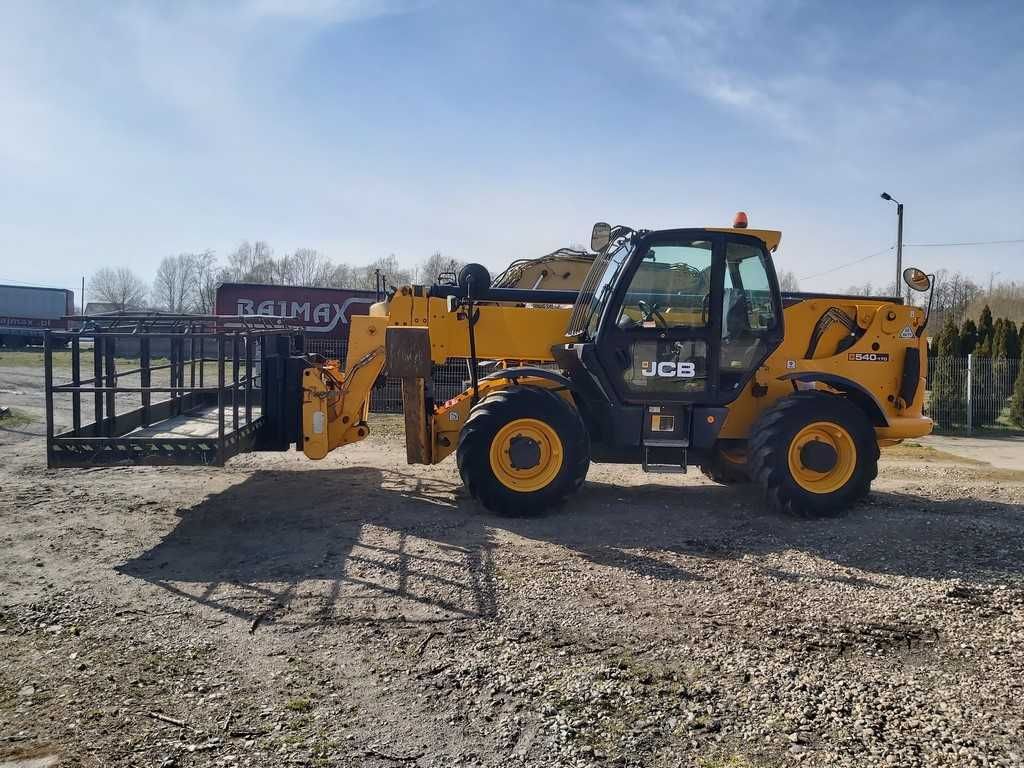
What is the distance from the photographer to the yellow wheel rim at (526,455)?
22.9 ft

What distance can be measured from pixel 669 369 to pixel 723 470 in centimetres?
193

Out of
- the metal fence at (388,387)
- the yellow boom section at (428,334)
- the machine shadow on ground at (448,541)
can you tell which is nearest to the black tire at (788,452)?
the machine shadow on ground at (448,541)

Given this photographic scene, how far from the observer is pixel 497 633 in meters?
4.39

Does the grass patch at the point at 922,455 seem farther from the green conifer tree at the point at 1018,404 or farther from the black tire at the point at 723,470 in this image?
the green conifer tree at the point at 1018,404

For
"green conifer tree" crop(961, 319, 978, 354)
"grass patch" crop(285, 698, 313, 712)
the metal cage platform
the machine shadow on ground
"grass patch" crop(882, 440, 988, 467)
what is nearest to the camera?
"grass patch" crop(285, 698, 313, 712)

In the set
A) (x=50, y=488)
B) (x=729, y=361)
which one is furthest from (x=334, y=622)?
(x=50, y=488)

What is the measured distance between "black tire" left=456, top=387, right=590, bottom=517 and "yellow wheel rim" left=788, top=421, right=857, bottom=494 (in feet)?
6.72

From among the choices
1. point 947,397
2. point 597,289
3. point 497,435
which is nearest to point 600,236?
point 597,289

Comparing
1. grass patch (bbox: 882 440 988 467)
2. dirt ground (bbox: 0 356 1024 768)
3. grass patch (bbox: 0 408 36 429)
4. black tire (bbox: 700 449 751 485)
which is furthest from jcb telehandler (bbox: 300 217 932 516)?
grass patch (bbox: 0 408 36 429)

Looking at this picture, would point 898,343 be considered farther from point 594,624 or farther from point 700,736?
point 700,736

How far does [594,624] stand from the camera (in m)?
4.57

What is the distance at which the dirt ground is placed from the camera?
331cm

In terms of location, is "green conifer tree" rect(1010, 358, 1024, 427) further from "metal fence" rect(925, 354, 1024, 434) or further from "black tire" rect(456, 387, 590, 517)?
"black tire" rect(456, 387, 590, 517)

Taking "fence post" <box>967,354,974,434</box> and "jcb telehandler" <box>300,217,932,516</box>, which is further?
"fence post" <box>967,354,974,434</box>
